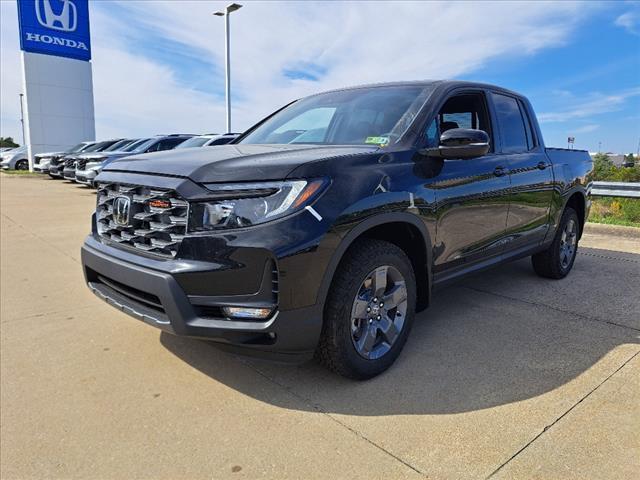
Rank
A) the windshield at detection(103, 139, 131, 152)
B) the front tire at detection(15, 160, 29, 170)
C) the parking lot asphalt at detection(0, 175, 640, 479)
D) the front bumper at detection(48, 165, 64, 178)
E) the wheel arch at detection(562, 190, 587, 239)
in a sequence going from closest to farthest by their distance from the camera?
the parking lot asphalt at detection(0, 175, 640, 479) → the wheel arch at detection(562, 190, 587, 239) → the windshield at detection(103, 139, 131, 152) → the front bumper at detection(48, 165, 64, 178) → the front tire at detection(15, 160, 29, 170)

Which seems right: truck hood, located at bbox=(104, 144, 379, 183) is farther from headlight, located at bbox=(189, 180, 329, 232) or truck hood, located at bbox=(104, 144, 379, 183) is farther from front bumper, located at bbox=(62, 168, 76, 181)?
front bumper, located at bbox=(62, 168, 76, 181)

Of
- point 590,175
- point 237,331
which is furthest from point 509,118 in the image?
point 237,331

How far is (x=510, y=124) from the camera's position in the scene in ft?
13.9

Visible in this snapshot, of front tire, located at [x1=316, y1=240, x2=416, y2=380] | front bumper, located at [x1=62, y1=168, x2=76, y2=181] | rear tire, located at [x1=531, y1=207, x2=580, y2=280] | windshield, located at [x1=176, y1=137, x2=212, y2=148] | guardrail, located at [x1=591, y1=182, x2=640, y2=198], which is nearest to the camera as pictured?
front tire, located at [x1=316, y1=240, x2=416, y2=380]

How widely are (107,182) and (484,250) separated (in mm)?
2689

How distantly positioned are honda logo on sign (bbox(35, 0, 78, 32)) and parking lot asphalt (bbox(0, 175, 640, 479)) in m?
25.9

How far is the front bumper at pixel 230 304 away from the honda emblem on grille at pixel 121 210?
1.34ft

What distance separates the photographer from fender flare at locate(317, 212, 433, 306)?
246cm

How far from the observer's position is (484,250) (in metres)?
3.73

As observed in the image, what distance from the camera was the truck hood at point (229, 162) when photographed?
2.41 meters

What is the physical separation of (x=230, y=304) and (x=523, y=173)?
9.51 ft

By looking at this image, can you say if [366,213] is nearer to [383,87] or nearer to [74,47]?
[383,87]

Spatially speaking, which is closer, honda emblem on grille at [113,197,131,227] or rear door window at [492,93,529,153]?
honda emblem on grille at [113,197,131,227]

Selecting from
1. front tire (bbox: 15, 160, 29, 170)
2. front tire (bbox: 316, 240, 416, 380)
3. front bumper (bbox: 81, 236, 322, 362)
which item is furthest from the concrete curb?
front tire (bbox: 15, 160, 29, 170)
